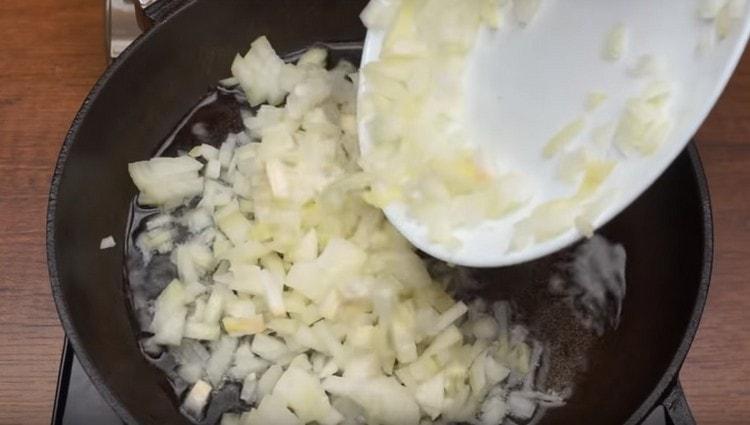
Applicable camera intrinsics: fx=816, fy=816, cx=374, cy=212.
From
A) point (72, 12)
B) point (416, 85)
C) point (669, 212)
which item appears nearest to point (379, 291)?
point (416, 85)

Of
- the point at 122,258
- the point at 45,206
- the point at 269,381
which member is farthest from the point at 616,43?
the point at 45,206

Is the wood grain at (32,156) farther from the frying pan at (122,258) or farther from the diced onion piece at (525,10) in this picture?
the diced onion piece at (525,10)

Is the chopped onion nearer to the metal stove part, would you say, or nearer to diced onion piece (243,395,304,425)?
diced onion piece (243,395,304,425)

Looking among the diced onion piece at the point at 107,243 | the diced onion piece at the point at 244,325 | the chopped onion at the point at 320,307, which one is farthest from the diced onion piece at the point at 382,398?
the diced onion piece at the point at 107,243

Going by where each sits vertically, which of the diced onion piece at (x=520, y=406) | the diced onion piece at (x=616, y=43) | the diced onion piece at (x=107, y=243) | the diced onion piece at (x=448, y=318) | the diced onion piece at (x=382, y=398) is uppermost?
the diced onion piece at (x=616, y=43)

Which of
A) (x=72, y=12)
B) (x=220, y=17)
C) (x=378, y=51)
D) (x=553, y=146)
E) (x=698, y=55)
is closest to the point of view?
(x=698, y=55)

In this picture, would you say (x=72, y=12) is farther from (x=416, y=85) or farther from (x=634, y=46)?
(x=634, y=46)

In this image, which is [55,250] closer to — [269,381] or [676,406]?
[269,381]
